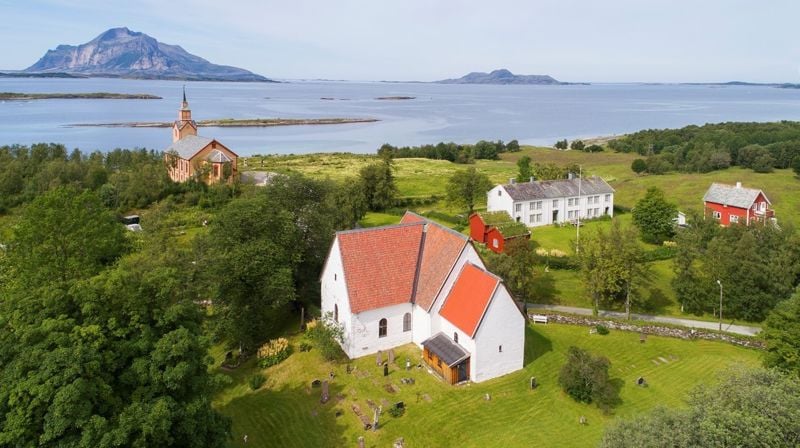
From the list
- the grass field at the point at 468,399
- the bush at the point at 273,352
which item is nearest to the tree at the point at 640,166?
the grass field at the point at 468,399

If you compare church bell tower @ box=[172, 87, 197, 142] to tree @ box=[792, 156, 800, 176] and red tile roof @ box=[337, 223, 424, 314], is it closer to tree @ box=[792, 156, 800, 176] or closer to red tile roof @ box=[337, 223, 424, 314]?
red tile roof @ box=[337, 223, 424, 314]

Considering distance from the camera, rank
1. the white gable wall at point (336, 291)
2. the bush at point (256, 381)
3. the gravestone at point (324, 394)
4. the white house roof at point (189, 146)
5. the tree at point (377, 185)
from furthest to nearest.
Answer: the white house roof at point (189, 146)
the tree at point (377, 185)
the white gable wall at point (336, 291)
the bush at point (256, 381)
the gravestone at point (324, 394)

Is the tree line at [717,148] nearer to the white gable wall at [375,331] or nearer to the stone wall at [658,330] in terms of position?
the stone wall at [658,330]

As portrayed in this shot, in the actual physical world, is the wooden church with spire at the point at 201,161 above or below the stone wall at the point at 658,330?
above

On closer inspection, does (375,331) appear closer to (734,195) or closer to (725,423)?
(725,423)

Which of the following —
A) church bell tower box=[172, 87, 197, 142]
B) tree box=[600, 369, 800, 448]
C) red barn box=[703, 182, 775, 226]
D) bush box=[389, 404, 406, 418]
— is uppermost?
church bell tower box=[172, 87, 197, 142]

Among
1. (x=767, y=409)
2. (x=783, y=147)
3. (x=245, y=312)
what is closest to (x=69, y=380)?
(x=245, y=312)

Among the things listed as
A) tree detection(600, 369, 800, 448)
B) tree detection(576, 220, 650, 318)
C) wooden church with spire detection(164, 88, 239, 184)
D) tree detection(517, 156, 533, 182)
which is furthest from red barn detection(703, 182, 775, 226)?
wooden church with spire detection(164, 88, 239, 184)
